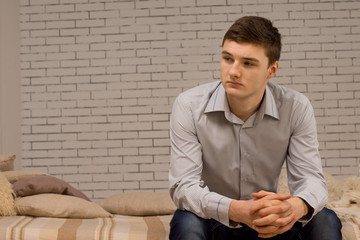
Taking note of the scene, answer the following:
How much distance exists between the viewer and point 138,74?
5.22m

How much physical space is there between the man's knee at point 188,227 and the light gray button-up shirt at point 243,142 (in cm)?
17

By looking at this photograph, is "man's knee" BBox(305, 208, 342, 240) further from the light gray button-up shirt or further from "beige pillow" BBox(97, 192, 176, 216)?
"beige pillow" BBox(97, 192, 176, 216)

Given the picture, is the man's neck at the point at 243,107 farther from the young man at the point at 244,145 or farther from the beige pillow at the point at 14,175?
the beige pillow at the point at 14,175

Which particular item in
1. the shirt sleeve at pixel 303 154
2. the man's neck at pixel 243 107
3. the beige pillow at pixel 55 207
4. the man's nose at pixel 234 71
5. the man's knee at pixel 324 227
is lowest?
the beige pillow at pixel 55 207

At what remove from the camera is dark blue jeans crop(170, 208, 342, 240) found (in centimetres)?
194

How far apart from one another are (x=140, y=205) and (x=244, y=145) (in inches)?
43.3

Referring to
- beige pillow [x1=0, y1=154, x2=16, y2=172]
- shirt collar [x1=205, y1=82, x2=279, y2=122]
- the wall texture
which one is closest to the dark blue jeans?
shirt collar [x1=205, y1=82, x2=279, y2=122]

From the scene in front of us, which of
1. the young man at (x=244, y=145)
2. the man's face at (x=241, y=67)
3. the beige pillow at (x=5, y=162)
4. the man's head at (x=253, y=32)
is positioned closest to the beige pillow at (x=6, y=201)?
the beige pillow at (x=5, y=162)

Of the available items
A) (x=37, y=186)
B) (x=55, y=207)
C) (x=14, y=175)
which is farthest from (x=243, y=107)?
(x=14, y=175)

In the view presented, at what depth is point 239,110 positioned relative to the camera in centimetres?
222

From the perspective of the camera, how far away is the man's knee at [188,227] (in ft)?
6.28

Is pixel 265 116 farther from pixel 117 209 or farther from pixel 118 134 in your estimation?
pixel 118 134

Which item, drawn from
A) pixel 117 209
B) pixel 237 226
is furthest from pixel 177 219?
pixel 117 209

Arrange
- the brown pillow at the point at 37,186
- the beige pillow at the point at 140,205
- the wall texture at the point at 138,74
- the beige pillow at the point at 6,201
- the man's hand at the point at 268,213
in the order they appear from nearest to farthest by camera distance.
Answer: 1. the man's hand at the point at 268,213
2. the beige pillow at the point at 6,201
3. the brown pillow at the point at 37,186
4. the beige pillow at the point at 140,205
5. the wall texture at the point at 138,74
